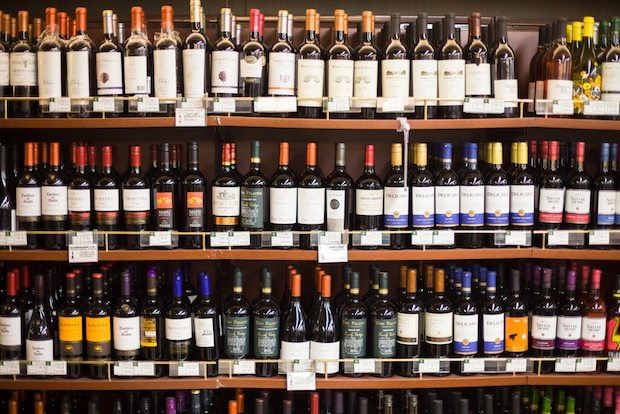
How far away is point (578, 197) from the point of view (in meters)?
2.58

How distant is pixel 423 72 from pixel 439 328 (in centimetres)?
93

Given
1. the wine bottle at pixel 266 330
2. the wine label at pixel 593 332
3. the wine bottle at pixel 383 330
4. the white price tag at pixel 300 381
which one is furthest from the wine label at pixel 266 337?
the wine label at pixel 593 332

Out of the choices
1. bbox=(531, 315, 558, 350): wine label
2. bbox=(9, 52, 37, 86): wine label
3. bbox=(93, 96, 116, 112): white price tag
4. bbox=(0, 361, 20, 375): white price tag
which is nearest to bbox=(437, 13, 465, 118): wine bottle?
bbox=(531, 315, 558, 350): wine label

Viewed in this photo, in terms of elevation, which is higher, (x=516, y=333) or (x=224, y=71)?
(x=224, y=71)

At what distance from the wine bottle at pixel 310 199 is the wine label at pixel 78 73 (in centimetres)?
81

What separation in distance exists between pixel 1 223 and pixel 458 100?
173 centimetres

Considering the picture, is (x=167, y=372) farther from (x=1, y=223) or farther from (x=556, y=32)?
(x=556, y=32)

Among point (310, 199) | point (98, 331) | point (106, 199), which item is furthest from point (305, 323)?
point (106, 199)

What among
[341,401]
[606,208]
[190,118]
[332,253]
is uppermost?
[190,118]

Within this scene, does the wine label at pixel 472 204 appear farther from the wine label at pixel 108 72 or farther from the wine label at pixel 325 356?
the wine label at pixel 108 72

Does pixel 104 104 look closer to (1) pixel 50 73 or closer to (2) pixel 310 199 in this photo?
(1) pixel 50 73

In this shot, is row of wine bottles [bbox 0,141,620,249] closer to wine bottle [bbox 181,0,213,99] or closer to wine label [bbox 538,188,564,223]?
wine label [bbox 538,188,564,223]

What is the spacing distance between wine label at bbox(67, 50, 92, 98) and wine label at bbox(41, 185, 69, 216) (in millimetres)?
332

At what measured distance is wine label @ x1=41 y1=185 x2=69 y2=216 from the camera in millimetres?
2488
